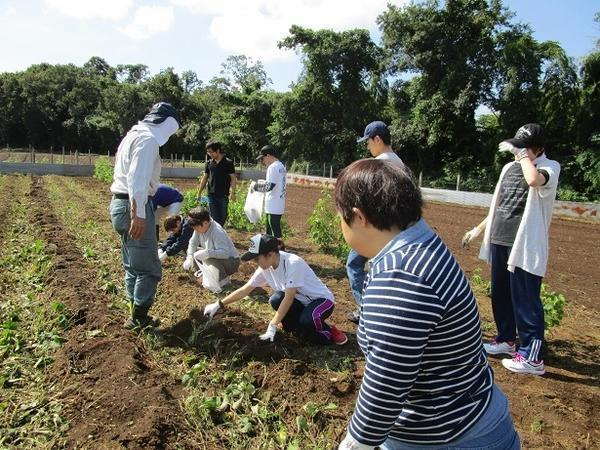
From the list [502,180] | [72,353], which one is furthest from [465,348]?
[72,353]

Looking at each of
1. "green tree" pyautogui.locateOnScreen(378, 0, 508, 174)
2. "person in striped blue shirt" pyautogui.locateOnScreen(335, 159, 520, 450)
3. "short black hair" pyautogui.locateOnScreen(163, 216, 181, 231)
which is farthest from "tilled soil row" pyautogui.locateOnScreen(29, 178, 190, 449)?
"green tree" pyautogui.locateOnScreen(378, 0, 508, 174)

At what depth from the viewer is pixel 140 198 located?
3.59 meters

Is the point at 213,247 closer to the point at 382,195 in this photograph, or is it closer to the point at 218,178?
the point at 218,178

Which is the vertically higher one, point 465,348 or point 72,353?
point 465,348

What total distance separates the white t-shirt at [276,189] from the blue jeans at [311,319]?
249cm

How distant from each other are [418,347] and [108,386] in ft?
8.29

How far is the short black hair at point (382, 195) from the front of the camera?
1212 mm

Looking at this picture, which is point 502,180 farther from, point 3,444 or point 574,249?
point 574,249

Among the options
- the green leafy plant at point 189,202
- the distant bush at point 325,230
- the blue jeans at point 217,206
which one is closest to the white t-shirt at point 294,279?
the blue jeans at point 217,206

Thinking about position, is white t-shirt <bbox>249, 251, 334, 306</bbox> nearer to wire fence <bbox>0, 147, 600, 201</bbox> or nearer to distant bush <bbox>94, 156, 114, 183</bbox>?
wire fence <bbox>0, 147, 600, 201</bbox>

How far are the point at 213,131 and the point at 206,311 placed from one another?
37.3 meters

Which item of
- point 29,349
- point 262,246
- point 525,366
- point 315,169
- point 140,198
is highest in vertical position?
point 315,169

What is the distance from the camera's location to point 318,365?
356cm

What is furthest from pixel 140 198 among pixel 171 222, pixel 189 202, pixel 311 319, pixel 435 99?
pixel 435 99
